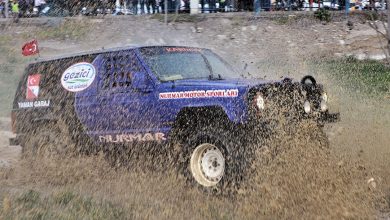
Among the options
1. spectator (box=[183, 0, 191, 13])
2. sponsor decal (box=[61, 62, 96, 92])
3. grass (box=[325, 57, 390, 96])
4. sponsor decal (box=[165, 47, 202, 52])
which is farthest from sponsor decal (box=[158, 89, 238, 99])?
spectator (box=[183, 0, 191, 13])

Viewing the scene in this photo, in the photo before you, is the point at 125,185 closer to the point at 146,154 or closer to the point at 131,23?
the point at 146,154

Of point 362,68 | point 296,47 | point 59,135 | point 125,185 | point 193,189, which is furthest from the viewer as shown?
point 296,47

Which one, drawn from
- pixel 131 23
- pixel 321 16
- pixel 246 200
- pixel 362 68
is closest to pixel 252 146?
pixel 246 200

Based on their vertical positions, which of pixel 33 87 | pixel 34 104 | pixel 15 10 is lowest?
pixel 15 10

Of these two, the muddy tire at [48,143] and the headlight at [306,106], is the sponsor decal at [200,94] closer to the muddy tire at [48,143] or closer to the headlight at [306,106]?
the headlight at [306,106]

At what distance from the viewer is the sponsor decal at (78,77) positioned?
766cm

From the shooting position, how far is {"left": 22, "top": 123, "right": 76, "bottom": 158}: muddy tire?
7699mm

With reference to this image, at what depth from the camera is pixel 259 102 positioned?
621 centimetres

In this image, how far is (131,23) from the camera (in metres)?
22.4

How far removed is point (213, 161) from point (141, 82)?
1.37 m

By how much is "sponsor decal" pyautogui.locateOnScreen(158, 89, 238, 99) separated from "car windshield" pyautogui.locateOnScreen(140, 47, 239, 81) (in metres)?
0.31

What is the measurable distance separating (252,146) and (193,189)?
0.87m

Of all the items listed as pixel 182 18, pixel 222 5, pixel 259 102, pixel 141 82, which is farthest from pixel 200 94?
pixel 222 5

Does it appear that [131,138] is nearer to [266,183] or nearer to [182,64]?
[182,64]
